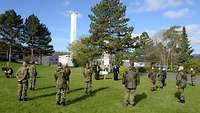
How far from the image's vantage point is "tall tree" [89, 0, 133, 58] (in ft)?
203

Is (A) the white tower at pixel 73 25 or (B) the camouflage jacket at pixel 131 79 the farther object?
(A) the white tower at pixel 73 25

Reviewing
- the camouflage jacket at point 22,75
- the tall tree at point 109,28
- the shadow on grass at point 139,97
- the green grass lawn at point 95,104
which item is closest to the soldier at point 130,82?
the green grass lawn at point 95,104

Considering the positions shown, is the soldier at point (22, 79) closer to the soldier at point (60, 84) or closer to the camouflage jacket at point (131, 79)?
the soldier at point (60, 84)

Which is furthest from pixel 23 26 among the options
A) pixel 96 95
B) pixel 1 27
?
pixel 96 95

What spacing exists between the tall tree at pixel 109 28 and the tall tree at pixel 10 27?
98.2ft

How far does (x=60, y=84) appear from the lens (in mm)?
16719

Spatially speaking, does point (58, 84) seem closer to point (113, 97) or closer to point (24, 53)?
point (113, 97)

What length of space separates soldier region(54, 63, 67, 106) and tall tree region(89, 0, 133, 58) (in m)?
43.8

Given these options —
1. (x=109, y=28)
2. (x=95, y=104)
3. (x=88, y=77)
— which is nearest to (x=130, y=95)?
(x=95, y=104)

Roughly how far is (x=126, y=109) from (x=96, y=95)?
14.3 feet

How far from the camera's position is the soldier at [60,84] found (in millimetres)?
16758

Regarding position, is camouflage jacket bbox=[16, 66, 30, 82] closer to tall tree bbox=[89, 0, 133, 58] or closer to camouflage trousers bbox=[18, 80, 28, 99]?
camouflage trousers bbox=[18, 80, 28, 99]

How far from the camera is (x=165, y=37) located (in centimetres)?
10025

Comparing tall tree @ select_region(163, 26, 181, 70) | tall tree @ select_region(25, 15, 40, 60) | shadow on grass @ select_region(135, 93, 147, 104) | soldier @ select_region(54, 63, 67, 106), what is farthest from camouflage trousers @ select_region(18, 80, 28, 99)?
tall tree @ select_region(163, 26, 181, 70)
